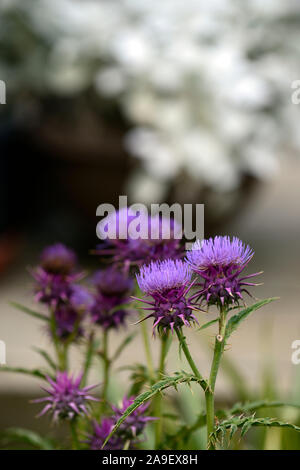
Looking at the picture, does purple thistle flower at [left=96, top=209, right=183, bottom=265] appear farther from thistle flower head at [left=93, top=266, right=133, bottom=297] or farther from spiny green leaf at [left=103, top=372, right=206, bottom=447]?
spiny green leaf at [left=103, top=372, right=206, bottom=447]

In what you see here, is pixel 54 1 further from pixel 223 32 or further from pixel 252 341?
pixel 252 341

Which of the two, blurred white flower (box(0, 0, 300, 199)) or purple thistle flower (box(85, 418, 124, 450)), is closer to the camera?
purple thistle flower (box(85, 418, 124, 450))

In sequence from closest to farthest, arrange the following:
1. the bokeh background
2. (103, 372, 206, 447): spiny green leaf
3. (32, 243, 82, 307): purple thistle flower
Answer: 1. (103, 372, 206, 447): spiny green leaf
2. (32, 243, 82, 307): purple thistle flower
3. the bokeh background

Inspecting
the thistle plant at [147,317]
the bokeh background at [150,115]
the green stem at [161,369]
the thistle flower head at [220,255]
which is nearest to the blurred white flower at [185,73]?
the bokeh background at [150,115]

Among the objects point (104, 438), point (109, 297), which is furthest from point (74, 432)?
point (109, 297)

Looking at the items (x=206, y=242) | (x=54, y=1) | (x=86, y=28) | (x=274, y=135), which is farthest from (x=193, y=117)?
(x=206, y=242)

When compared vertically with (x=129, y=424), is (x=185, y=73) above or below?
above

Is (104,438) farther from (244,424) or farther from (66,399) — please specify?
(244,424)

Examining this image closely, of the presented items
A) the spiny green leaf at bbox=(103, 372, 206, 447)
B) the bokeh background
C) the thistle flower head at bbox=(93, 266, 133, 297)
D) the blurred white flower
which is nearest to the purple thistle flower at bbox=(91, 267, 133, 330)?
the thistle flower head at bbox=(93, 266, 133, 297)
